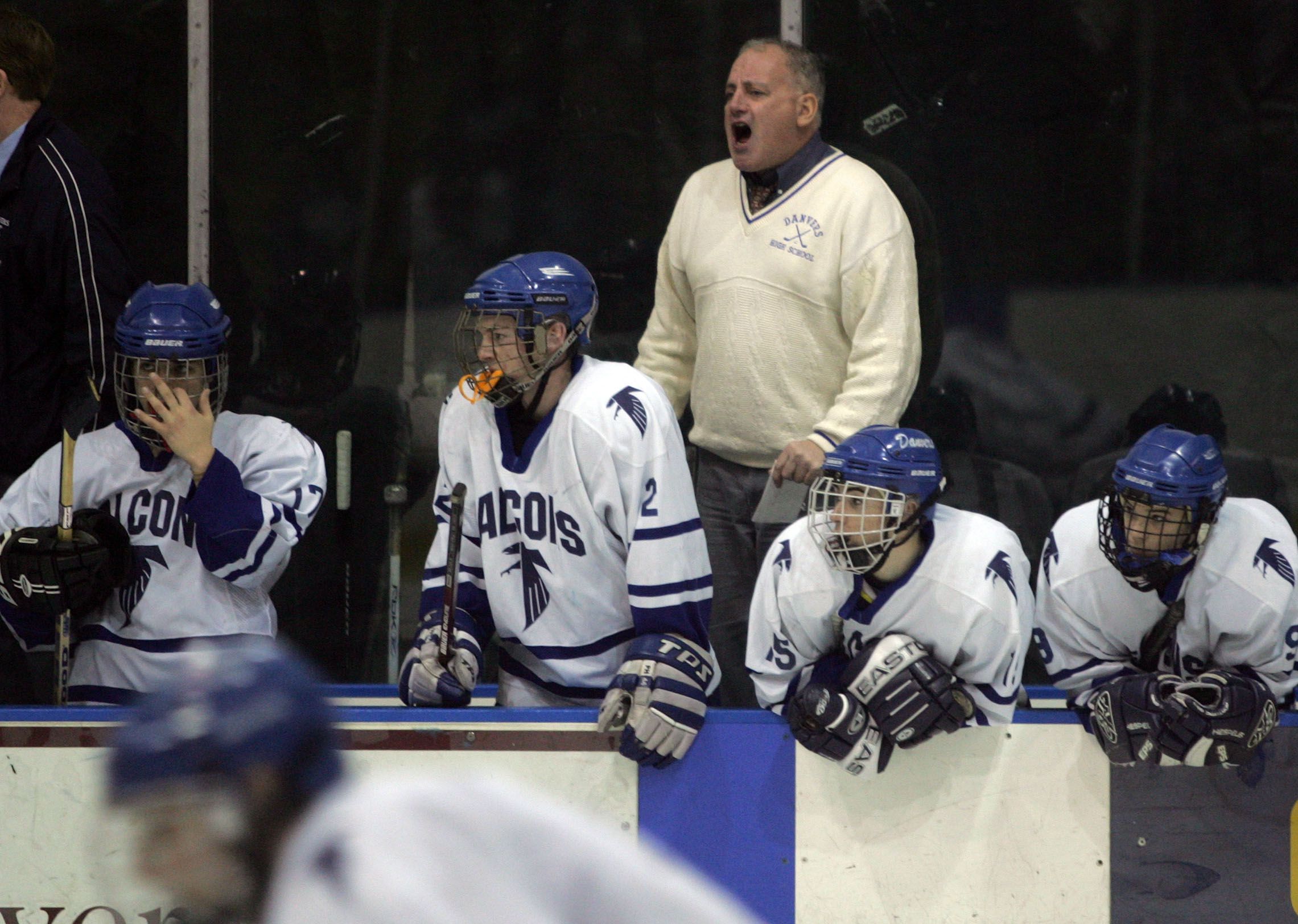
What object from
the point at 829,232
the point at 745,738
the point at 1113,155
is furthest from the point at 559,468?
the point at 1113,155

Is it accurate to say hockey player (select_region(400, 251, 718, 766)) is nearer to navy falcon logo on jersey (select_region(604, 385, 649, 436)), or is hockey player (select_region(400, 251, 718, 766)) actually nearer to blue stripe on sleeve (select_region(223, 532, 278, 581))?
navy falcon logo on jersey (select_region(604, 385, 649, 436))

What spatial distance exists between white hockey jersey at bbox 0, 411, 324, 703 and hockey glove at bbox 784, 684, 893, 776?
108 cm

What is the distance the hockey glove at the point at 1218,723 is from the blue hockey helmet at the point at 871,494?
0.55 m

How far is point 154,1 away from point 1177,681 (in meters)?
3.02

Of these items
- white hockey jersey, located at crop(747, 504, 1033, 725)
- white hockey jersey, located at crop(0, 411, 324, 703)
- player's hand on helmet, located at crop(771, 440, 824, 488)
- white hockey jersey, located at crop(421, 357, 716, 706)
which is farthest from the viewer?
player's hand on helmet, located at crop(771, 440, 824, 488)

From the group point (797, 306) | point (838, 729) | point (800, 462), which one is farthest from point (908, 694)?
point (797, 306)

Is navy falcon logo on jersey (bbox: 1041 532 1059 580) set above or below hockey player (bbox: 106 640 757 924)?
below

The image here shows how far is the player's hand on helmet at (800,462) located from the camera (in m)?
3.37

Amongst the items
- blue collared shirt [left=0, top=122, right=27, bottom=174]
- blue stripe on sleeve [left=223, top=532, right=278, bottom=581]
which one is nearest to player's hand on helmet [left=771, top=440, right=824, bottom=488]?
blue stripe on sleeve [left=223, top=532, right=278, bottom=581]

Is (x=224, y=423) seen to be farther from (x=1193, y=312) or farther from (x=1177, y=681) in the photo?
(x=1193, y=312)

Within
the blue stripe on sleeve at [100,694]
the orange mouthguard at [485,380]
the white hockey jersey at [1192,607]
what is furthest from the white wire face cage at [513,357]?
the white hockey jersey at [1192,607]

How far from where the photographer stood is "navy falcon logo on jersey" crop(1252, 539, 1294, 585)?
299 cm

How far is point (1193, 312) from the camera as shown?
163 inches

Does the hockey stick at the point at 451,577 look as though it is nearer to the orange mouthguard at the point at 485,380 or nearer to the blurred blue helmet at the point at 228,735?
the orange mouthguard at the point at 485,380
